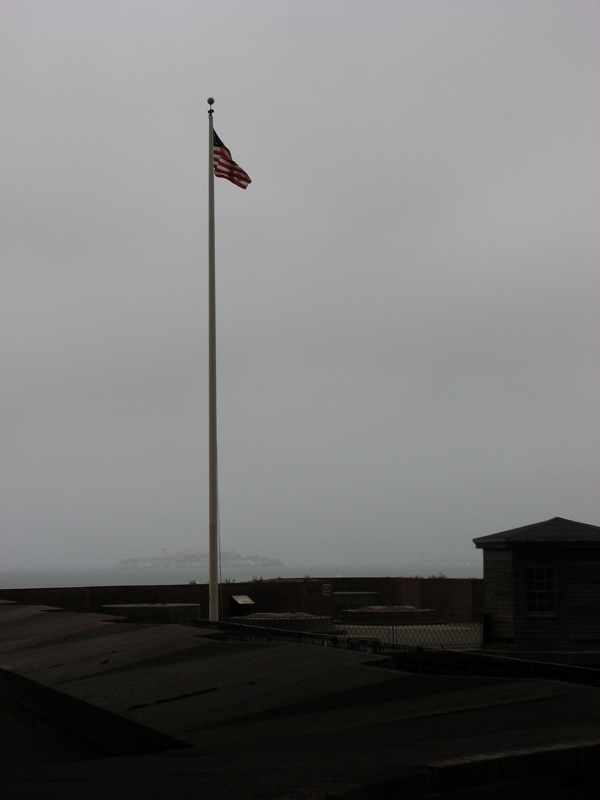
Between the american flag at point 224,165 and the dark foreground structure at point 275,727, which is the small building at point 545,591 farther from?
the american flag at point 224,165

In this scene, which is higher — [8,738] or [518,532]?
[518,532]

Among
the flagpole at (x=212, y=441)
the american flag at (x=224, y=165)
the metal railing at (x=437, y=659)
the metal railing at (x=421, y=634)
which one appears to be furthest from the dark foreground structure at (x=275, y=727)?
the american flag at (x=224, y=165)

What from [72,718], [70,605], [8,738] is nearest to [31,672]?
[8,738]

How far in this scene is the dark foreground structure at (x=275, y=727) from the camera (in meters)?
5.23

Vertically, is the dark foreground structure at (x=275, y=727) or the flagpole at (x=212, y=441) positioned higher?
the flagpole at (x=212, y=441)

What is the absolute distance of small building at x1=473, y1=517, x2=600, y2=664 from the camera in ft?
63.9

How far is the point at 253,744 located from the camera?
22.1 ft

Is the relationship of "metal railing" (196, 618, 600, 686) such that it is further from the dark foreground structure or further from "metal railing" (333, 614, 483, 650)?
"metal railing" (333, 614, 483, 650)

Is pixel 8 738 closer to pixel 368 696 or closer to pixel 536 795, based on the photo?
pixel 368 696

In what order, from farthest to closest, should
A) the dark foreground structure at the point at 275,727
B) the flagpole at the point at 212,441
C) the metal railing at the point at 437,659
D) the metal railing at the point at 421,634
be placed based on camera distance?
1. the metal railing at the point at 421,634
2. the flagpole at the point at 212,441
3. the metal railing at the point at 437,659
4. the dark foreground structure at the point at 275,727

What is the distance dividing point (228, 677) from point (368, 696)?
7.00 feet

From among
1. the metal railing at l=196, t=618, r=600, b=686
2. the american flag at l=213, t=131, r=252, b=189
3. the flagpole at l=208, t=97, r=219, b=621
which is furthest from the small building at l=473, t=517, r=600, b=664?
the american flag at l=213, t=131, r=252, b=189

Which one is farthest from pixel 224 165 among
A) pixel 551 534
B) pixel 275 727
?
pixel 275 727

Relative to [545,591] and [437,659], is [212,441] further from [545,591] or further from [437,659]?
[437,659]
